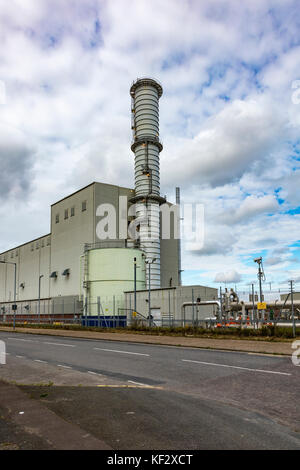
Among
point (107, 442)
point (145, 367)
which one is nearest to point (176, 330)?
point (145, 367)

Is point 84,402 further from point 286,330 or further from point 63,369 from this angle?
point 286,330

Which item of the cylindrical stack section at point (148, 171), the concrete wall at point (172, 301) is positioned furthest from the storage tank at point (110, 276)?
the concrete wall at point (172, 301)

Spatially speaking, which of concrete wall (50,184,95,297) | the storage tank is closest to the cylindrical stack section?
the storage tank

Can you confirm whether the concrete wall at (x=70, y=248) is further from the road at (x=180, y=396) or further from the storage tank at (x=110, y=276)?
the road at (x=180, y=396)

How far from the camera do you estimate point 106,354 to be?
1666 centimetres

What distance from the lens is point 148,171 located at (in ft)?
166

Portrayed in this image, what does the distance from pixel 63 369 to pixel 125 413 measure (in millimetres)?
6146

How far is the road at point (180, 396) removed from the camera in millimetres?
5738

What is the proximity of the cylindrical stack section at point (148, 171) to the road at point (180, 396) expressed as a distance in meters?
35.0

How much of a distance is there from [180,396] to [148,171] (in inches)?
1714

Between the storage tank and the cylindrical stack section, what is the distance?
2.09 m

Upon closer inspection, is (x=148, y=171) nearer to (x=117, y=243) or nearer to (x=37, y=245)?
(x=117, y=243)

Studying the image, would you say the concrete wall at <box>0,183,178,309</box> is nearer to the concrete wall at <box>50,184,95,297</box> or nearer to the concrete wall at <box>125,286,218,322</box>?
the concrete wall at <box>50,184,95,297</box>

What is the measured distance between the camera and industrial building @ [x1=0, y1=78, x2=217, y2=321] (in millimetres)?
47562
